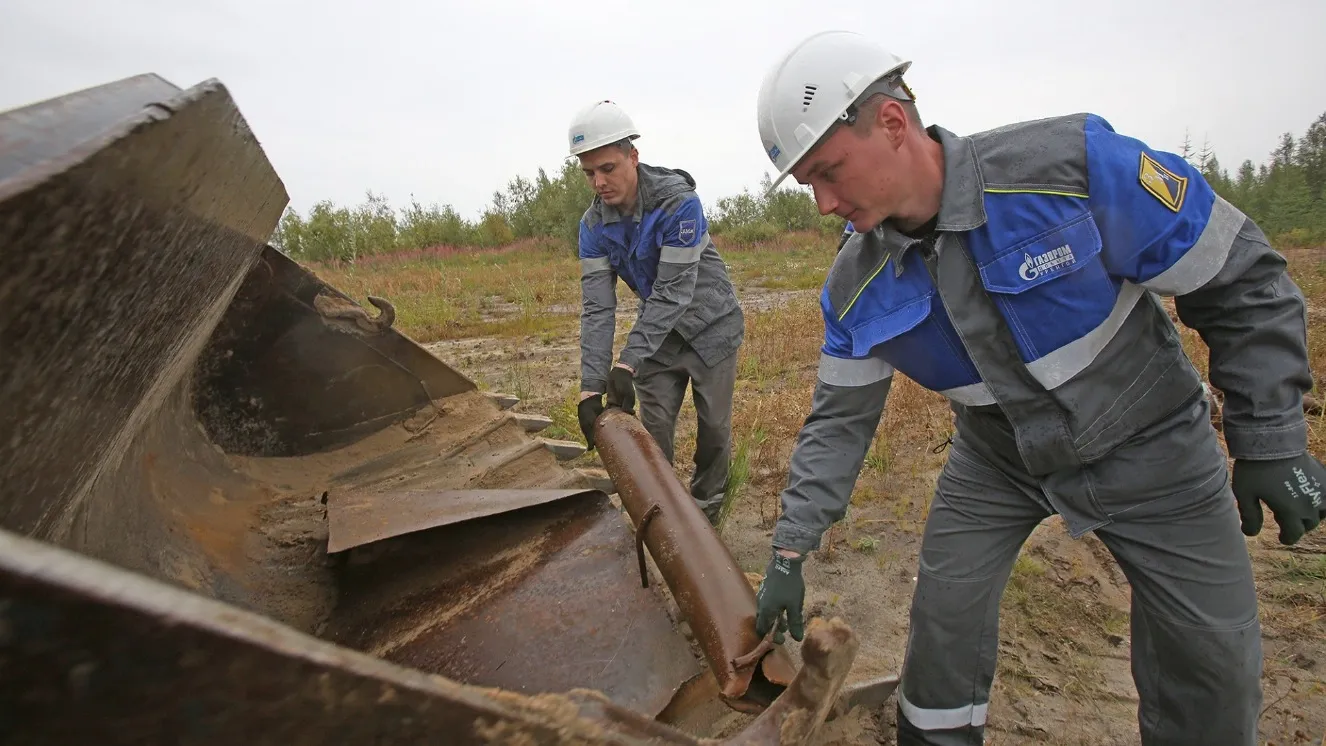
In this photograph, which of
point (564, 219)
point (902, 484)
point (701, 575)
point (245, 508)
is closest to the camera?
point (701, 575)

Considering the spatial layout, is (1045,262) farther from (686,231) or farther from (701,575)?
(686,231)

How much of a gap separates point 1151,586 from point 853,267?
3.50 feet

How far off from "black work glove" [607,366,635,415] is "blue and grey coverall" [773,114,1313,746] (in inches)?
50.9

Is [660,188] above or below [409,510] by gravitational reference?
above

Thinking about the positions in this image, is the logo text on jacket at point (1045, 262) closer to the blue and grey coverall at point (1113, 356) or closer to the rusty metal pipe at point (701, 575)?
the blue and grey coverall at point (1113, 356)

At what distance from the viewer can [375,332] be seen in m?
3.05

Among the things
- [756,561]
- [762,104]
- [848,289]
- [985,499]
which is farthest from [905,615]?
[762,104]

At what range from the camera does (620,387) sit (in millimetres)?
3166

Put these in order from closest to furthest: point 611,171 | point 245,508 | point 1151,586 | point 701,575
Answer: point 1151,586 → point 701,575 → point 245,508 → point 611,171

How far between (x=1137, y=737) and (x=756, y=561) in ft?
5.10

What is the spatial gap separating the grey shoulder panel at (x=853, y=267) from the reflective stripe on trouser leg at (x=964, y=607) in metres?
0.60

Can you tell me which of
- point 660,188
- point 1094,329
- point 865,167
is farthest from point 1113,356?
point 660,188

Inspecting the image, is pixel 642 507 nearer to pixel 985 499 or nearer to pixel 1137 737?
pixel 985 499

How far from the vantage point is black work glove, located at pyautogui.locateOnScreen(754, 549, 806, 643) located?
1.81 meters
